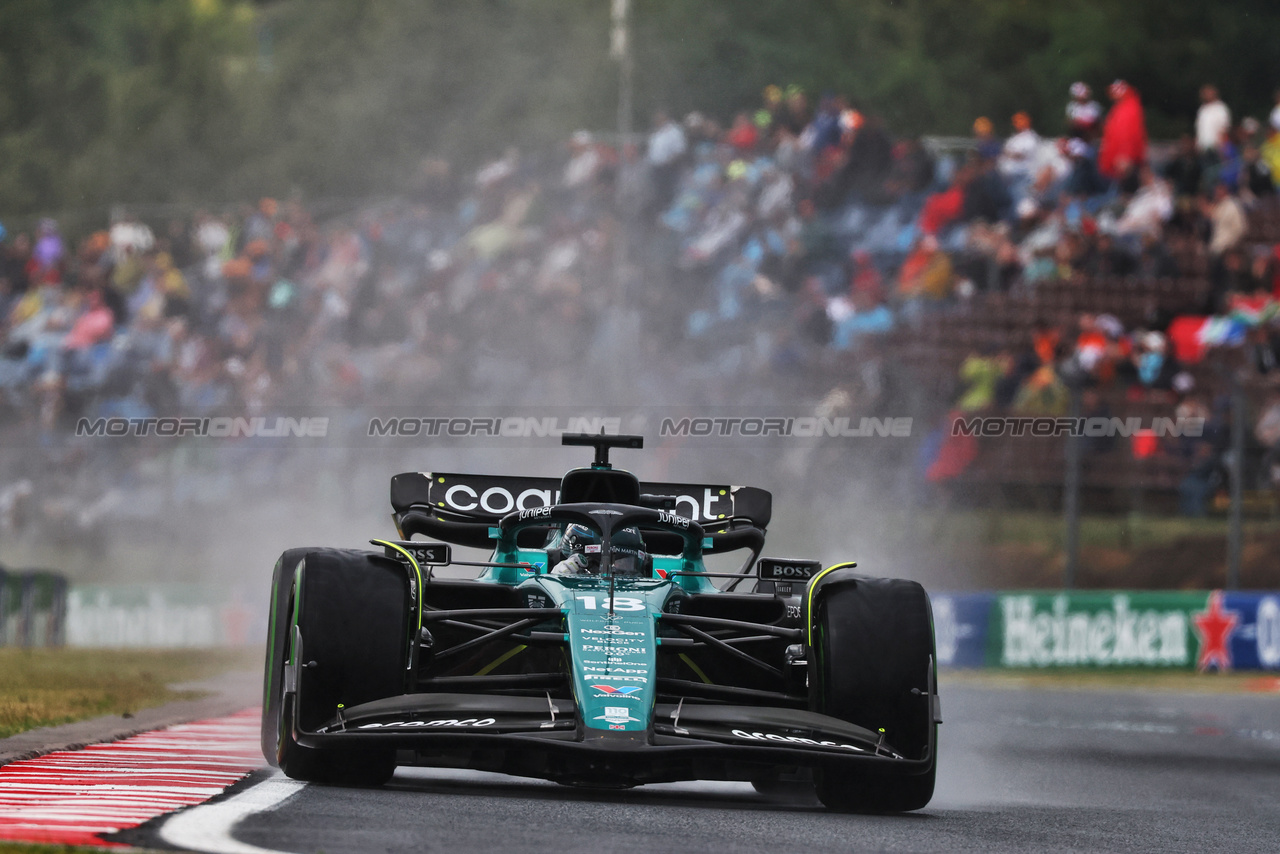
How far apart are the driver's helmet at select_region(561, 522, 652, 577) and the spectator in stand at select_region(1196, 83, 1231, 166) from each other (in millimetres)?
15877

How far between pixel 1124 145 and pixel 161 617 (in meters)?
12.2

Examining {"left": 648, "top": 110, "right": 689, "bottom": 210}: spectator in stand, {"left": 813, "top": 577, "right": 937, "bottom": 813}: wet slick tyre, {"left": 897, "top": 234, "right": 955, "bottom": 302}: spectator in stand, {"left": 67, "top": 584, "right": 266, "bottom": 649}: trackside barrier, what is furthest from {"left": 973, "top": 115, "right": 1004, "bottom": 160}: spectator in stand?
{"left": 813, "top": 577, "right": 937, "bottom": 813}: wet slick tyre

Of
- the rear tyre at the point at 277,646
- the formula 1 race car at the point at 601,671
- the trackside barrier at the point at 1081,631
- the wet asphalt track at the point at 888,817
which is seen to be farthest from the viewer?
the trackside barrier at the point at 1081,631

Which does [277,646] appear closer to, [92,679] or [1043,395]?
[92,679]

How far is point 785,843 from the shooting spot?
5.40m

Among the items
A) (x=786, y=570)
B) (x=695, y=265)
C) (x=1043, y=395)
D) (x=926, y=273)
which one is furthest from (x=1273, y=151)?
(x=786, y=570)

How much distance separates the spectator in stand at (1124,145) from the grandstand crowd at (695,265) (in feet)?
0.11

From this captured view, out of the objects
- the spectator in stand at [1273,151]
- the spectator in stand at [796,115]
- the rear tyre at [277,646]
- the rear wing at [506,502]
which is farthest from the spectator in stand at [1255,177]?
the rear tyre at [277,646]

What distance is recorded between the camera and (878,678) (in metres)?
6.56

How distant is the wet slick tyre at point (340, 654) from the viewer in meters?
6.32

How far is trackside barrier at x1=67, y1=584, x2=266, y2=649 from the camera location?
18.8 m

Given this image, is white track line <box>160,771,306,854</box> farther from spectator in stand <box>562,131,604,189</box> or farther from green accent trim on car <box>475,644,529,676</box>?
→ spectator in stand <box>562,131,604,189</box>

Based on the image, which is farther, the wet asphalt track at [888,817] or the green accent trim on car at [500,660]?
the green accent trim on car at [500,660]

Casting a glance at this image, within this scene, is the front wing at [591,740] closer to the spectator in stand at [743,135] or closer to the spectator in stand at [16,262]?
the spectator in stand at [743,135]
